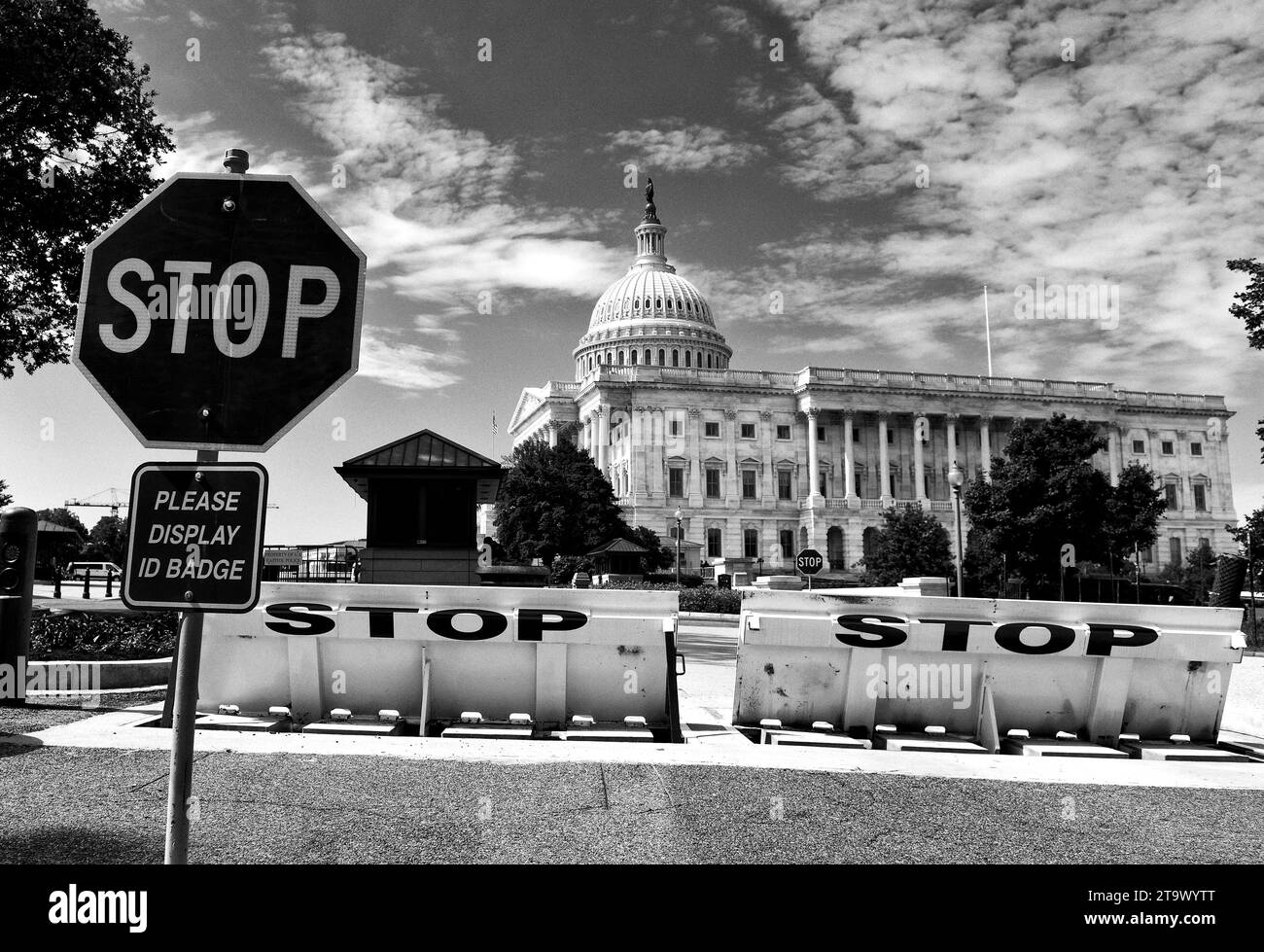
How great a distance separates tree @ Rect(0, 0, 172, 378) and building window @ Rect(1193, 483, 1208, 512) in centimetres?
12946

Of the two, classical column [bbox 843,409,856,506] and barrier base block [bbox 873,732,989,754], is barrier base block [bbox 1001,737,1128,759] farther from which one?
classical column [bbox 843,409,856,506]

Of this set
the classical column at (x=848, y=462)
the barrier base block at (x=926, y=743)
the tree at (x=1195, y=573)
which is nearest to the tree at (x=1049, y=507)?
the tree at (x=1195, y=573)

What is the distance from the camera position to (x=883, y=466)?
106 m

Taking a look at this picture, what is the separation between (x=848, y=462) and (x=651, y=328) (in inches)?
1696

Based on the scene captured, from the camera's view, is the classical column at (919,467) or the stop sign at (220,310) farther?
the classical column at (919,467)

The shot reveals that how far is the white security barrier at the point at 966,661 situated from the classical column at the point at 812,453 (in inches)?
3823

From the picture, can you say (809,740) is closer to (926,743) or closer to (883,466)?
(926,743)

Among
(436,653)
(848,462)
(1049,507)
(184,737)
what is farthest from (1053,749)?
(848,462)

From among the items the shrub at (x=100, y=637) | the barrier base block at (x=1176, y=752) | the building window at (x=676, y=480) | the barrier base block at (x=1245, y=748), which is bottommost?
the barrier base block at (x=1245, y=748)

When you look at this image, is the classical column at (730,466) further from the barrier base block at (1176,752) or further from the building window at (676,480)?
the barrier base block at (1176,752)

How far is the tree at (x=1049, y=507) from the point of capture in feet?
168

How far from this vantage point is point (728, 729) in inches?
338
